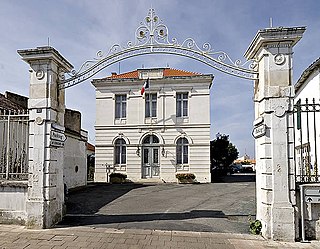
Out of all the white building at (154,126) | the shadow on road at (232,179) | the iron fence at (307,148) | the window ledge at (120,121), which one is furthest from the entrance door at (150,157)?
the iron fence at (307,148)

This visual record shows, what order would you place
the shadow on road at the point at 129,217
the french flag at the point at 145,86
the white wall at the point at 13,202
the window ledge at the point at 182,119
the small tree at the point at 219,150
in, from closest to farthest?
1. the white wall at the point at 13,202
2. the shadow on road at the point at 129,217
3. the french flag at the point at 145,86
4. the window ledge at the point at 182,119
5. the small tree at the point at 219,150

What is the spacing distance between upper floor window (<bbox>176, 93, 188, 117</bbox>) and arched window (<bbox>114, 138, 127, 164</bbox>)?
4914 mm

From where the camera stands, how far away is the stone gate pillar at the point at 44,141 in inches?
287

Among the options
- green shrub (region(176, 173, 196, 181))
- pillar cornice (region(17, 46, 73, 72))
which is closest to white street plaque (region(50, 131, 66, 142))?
pillar cornice (region(17, 46, 73, 72))

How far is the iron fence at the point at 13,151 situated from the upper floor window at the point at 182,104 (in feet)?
52.4

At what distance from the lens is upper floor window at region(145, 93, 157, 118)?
24.1 m

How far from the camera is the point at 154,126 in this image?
77.8ft

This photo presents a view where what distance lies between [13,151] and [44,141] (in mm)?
1609

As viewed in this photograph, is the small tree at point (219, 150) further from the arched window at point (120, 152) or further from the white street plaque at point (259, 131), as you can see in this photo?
the white street plaque at point (259, 131)

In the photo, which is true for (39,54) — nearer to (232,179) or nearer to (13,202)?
(13,202)

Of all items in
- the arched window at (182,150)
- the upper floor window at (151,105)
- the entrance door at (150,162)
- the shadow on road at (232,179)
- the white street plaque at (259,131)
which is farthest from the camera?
the upper floor window at (151,105)

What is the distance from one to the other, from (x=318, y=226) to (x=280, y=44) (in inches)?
154

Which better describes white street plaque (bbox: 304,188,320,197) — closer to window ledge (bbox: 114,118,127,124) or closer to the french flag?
the french flag

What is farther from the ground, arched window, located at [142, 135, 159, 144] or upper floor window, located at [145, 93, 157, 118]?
upper floor window, located at [145, 93, 157, 118]
